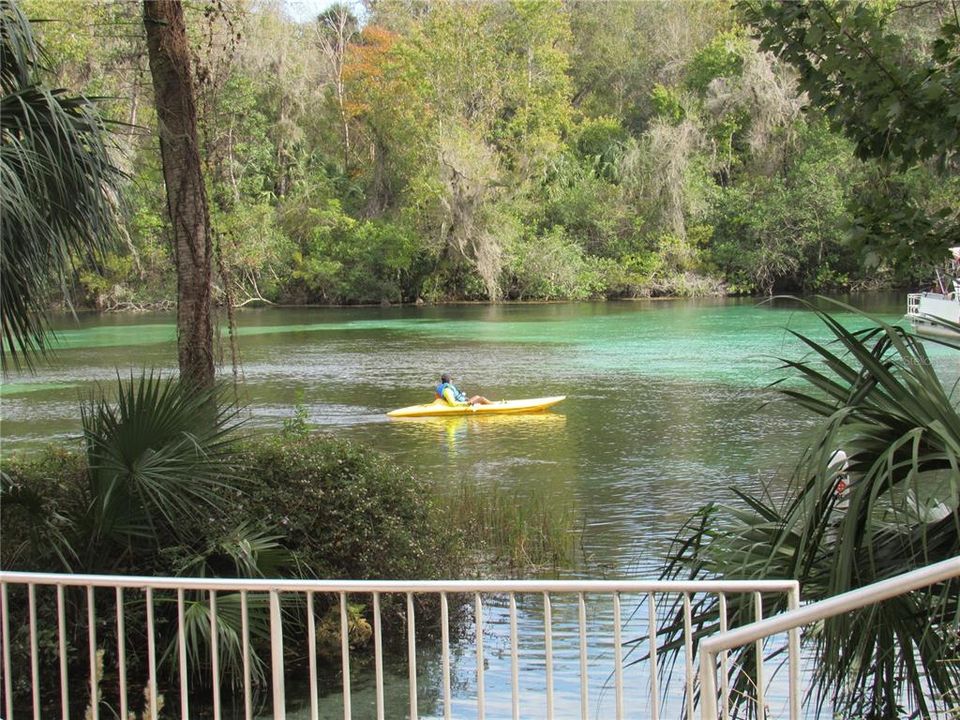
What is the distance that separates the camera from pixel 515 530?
1041cm

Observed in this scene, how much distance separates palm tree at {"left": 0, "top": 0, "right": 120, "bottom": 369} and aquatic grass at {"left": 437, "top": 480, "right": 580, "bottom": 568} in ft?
14.4

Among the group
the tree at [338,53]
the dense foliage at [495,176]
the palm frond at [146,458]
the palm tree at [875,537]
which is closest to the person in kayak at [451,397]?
the palm frond at [146,458]

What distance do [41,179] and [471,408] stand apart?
1423 centimetres

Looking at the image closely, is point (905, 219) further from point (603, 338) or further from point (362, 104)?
point (362, 104)

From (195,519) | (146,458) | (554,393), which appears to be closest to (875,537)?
(146,458)

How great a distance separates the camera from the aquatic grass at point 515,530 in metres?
9.83

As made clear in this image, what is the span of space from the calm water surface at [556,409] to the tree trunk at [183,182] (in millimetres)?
1843

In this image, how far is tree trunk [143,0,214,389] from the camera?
8.46 meters

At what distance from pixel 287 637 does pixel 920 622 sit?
15.8 ft

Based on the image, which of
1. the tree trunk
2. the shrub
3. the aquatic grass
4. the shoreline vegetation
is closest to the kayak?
the aquatic grass

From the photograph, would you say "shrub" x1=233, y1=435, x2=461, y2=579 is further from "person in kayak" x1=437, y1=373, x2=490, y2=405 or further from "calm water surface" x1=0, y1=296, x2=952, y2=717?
"person in kayak" x1=437, y1=373, x2=490, y2=405

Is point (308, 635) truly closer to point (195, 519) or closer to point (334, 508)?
point (195, 519)

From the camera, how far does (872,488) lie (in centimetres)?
354

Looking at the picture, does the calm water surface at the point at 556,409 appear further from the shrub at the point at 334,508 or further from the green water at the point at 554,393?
the shrub at the point at 334,508
